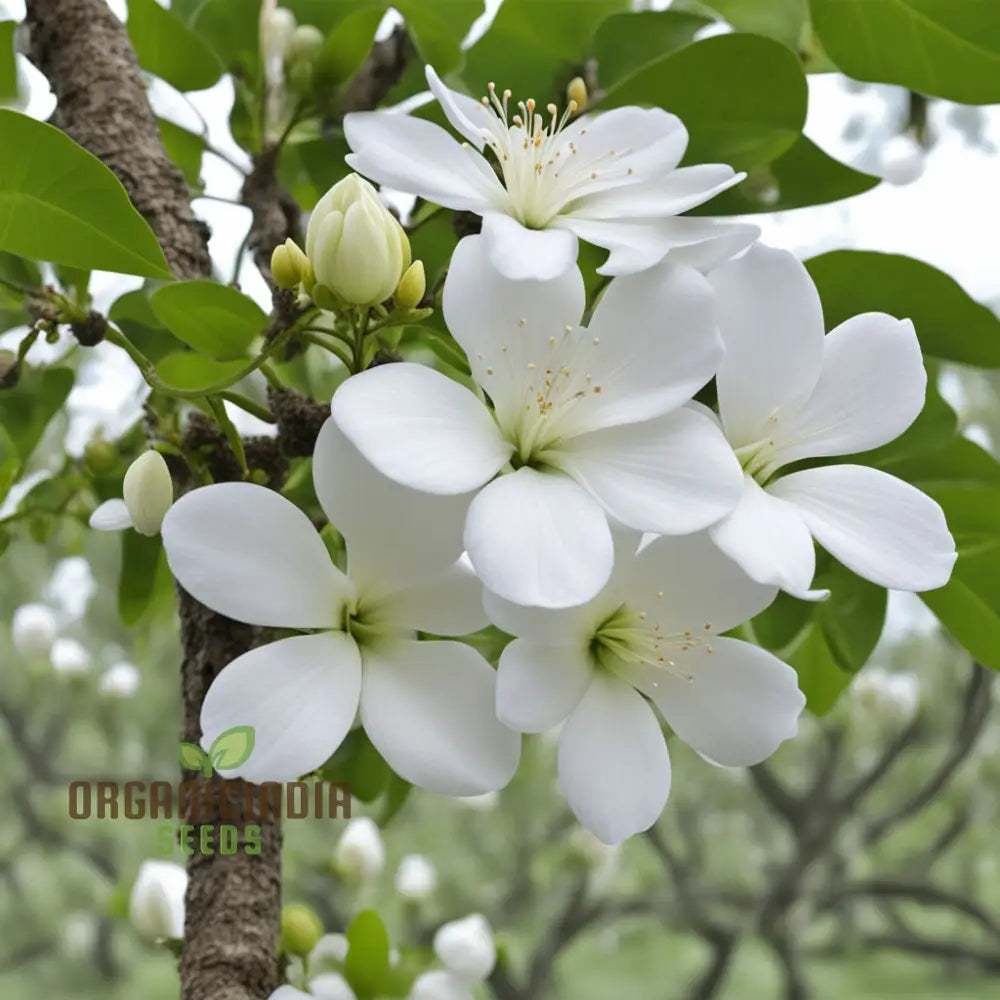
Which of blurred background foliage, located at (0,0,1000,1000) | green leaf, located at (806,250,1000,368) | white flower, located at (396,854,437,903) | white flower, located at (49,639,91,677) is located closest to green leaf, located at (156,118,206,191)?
blurred background foliage, located at (0,0,1000,1000)

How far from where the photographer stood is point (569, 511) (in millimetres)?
196

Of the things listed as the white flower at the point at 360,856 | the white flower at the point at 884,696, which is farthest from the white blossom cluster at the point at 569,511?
the white flower at the point at 884,696

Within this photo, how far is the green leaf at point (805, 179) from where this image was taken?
33 cm

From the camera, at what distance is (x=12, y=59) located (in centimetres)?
39

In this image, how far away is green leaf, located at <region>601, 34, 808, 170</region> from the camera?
302mm

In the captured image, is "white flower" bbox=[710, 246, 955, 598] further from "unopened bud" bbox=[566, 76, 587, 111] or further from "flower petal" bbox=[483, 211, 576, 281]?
"unopened bud" bbox=[566, 76, 587, 111]

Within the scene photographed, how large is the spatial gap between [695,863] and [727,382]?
1793mm

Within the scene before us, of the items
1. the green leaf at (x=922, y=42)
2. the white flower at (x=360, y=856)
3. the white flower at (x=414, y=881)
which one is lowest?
the white flower at (x=414, y=881)

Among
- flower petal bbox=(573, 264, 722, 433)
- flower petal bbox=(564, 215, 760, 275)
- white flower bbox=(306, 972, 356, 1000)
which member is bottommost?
white flower bbox=(306, 972, 356, 1000)

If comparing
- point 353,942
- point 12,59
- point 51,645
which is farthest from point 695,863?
point 12,59

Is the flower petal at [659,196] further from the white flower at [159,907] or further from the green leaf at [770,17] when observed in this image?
the white flower at [159,907]

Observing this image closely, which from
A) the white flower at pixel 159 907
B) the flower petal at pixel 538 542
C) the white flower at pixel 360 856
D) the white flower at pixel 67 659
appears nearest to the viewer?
the flower petal at pixel 538 542

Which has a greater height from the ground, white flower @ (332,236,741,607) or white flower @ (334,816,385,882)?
white flower @ (332,236,741,607)

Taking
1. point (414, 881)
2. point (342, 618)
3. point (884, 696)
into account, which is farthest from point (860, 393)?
point (884, 696)
